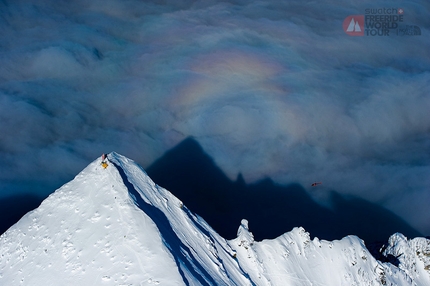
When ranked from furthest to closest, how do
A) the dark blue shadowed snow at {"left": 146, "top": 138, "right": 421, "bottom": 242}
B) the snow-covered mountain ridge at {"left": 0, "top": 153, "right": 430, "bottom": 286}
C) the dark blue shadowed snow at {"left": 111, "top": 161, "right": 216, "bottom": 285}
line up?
the dark blue shadowed snow at {"left": 146, "top": 138, "right": 421, "bottom": 242}
the dark blue shadowed snow at {"left": 111, "top": 161, "right": 216, "bottom": 285}
the snow-covered mountain ridge at {"left": 0, "top": 153, "right": 430, "bottom": 286}

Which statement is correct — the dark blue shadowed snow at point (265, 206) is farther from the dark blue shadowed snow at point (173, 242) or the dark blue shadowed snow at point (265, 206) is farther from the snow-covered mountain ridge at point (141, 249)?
the dark blue shadowed snow at point (173, 242)

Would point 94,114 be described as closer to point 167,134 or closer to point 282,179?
point 167,134

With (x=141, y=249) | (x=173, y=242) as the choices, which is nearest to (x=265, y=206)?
(x=173, y=242)

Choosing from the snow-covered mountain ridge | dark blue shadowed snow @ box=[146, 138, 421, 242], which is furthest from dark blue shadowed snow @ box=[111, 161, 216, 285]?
dark blue shadowed snow @ box=[146, 138, 421, 242]

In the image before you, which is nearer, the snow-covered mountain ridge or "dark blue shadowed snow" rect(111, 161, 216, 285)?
the snow-covered mountain ridge

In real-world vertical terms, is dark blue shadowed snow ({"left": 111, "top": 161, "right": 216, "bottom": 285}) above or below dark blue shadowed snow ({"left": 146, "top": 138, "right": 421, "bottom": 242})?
above

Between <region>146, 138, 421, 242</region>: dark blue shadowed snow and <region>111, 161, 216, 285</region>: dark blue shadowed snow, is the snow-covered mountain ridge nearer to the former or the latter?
<region>111, 161, 216, 285</region>: dark blue shadowed snow

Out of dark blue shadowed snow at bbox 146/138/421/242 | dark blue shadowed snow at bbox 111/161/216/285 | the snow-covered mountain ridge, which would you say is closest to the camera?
the snow-covered mountain ridge

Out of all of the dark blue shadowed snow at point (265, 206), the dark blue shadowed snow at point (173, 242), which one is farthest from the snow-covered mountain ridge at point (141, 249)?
the dark blue shadowed snow at point (265, 206)

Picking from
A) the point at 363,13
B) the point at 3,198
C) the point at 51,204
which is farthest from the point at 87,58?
the point at 363,13
